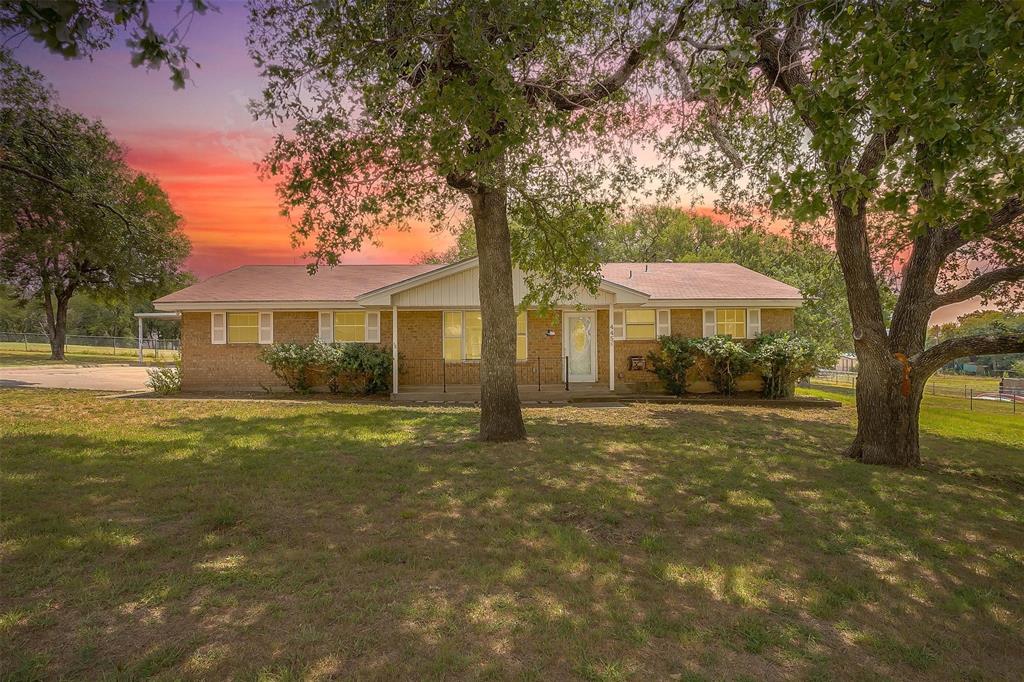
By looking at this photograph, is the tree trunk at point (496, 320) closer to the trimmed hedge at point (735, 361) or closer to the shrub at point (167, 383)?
the trimmed hedge at point (735, 361)

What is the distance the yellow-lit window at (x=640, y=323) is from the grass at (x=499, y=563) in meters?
9.57

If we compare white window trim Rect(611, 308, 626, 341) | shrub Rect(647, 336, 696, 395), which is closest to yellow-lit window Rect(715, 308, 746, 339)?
shrub Rect(647, 336, 696, 395)

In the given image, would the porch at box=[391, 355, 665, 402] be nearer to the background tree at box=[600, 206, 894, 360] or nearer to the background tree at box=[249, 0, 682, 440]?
the background tree at box=[249, 0, 682, 440]

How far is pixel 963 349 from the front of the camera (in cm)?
786

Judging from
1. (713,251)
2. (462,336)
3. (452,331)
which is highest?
(713,251)

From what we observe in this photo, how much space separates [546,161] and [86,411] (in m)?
11.7

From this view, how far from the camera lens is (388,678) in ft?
9.50

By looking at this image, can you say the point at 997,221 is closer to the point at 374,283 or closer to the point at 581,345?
the point at 581,345

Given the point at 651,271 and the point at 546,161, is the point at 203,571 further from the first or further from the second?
the point at 651,271

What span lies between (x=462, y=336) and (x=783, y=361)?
1000 cm

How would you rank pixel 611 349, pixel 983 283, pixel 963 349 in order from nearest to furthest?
pixel 963 349
pixel 983 283
pixel 611 349

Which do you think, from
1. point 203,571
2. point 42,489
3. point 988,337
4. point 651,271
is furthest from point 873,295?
point 651,271

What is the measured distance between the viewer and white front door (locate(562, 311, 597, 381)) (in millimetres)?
18344

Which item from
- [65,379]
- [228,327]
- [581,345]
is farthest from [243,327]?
[581,345]
